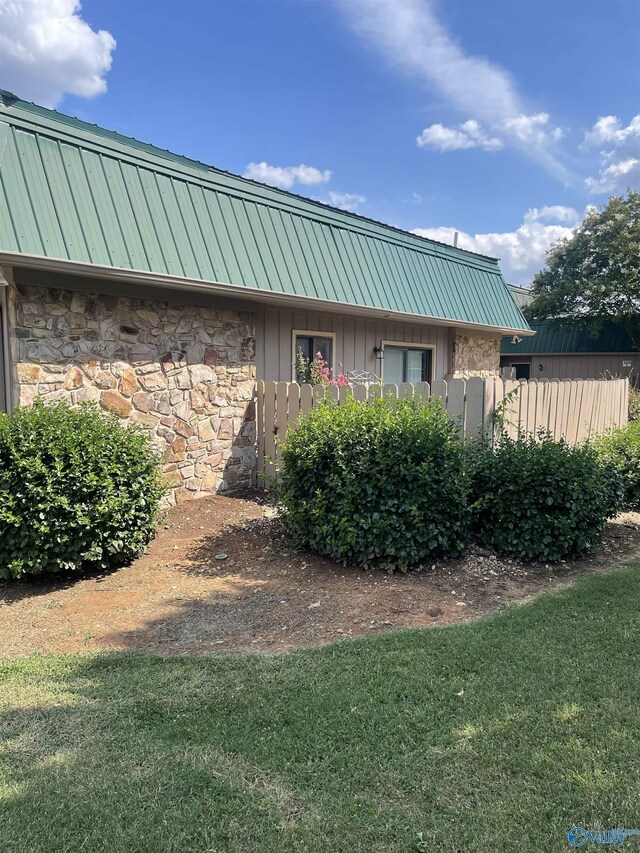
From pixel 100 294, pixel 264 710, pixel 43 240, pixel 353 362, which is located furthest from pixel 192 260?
pixel 264 710

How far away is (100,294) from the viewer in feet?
19.5

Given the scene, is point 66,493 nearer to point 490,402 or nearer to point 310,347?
point 490,402

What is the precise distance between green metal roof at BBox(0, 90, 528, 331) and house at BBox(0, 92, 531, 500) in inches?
0.8

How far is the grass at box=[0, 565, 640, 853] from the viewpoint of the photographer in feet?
6.25

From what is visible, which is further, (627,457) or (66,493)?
(627,457)

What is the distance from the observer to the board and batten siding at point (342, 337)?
7961mm

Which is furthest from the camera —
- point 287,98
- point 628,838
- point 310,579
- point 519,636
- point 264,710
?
point 287,98

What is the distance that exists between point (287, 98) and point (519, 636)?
10.9m

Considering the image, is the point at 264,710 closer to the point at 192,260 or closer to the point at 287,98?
the point at 192,260

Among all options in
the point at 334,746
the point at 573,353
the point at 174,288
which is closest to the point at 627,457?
the point at 334,746

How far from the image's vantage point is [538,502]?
15.6 ft

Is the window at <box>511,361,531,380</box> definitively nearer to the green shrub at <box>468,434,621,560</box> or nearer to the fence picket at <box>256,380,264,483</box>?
the fence picket at <box>256,380,264,483</box>

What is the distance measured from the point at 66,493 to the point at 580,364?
21.0 meters

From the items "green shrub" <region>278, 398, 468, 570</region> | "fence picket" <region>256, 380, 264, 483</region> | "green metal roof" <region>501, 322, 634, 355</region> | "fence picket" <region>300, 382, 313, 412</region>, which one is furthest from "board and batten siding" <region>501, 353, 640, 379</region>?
"green shrub" <region>278, 398, 468, 570</region>
